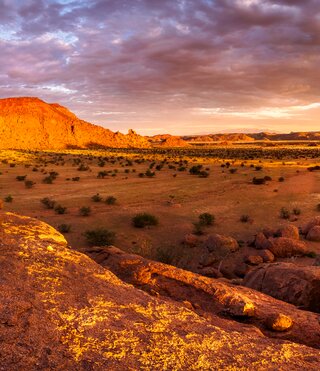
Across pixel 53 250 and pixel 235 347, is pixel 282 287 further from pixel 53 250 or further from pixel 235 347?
pixel 53 250

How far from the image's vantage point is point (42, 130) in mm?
99000

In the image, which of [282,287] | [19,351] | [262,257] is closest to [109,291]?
[19,351]

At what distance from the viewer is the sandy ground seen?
1617 centimetres

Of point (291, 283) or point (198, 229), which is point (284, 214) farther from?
point (291, 283)

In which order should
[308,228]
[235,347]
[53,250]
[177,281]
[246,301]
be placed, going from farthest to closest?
1. [308,228]
2. [177,281]
3. [246,301]
4. [53,250]
5. [235,347]

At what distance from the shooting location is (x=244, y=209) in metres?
20.7

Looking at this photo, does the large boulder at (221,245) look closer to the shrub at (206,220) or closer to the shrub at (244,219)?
the shrub at (206,220)

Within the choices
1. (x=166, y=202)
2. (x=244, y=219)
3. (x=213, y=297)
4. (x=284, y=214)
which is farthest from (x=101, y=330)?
(x=166, y=202)

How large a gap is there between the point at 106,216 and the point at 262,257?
8.51m

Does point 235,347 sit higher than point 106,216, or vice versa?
point 235,347

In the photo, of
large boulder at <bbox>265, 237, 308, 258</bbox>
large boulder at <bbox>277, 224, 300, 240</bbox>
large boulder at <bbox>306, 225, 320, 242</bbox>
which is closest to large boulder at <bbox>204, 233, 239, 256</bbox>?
large boulder at <bbox>265, 237, 308, 258</bbox>

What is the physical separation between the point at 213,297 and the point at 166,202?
15720mm

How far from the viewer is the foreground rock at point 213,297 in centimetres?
573

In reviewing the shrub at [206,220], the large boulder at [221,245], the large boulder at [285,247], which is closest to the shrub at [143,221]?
the shrub at [206,220]
